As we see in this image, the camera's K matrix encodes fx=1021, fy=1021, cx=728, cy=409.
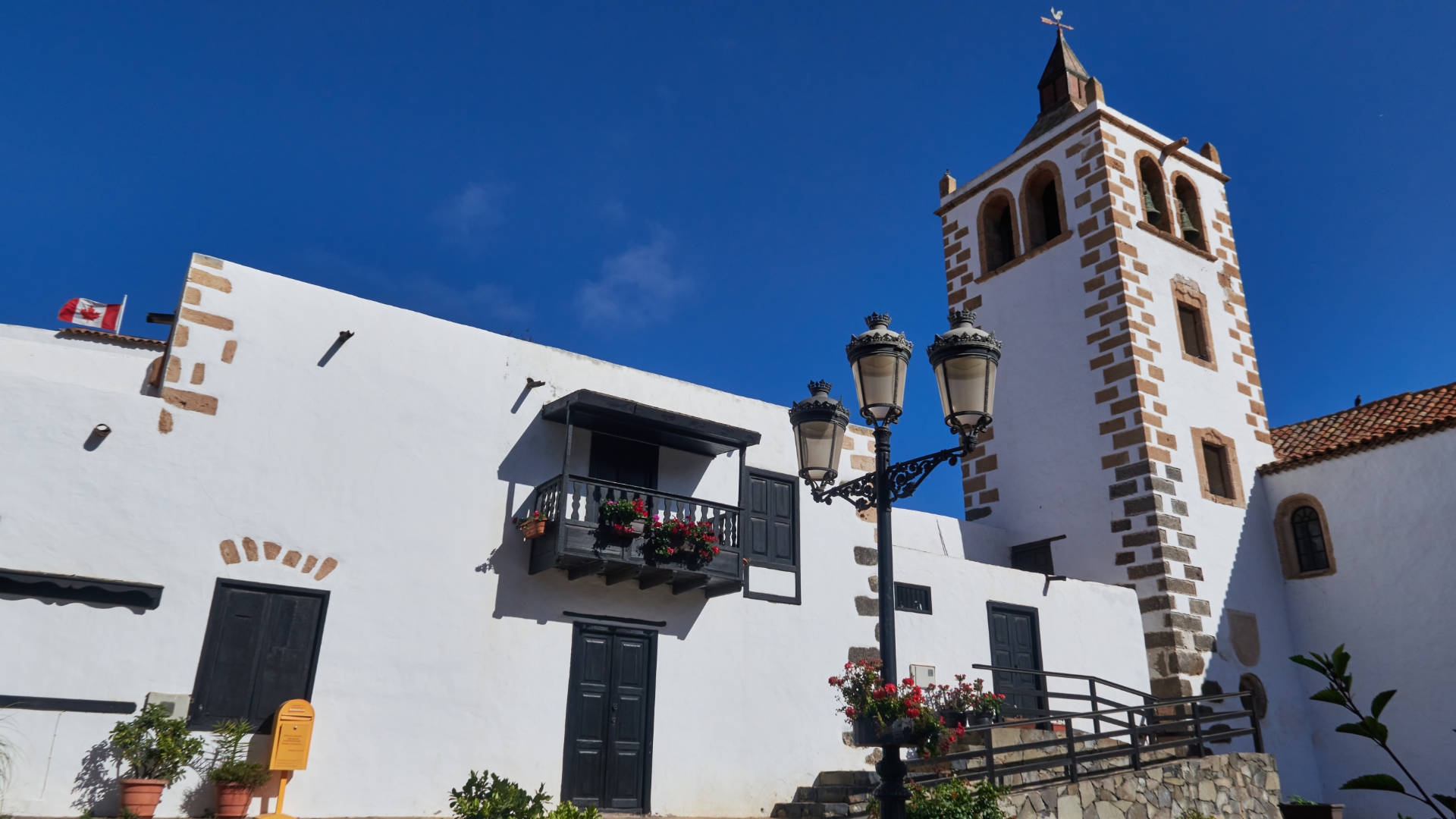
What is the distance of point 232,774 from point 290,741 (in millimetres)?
557

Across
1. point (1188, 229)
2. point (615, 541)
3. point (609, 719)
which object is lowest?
point (609, 719)

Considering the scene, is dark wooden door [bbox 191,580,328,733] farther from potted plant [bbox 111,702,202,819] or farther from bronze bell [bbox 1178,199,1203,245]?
A: bronze bell [bbox 1178,199,1203,245]

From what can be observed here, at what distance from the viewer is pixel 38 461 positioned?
9695mm

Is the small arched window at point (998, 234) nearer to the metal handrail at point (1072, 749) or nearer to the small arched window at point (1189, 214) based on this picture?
A: the small arched window at point (1189, 214)

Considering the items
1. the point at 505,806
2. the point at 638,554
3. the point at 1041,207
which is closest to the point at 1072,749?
the point at 638,554

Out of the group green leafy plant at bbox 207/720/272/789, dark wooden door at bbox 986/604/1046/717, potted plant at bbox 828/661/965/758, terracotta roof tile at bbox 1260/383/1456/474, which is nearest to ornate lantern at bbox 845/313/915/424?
potted plant at bbox 828/661/965/758

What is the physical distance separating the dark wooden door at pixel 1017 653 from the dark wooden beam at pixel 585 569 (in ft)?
20.6

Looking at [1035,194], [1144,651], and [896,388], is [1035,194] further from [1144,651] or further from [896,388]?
[896,388]

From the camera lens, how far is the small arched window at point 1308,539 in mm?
17458

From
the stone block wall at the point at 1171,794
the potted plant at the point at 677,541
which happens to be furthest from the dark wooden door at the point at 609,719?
the stone block wall at the point at 1171,794

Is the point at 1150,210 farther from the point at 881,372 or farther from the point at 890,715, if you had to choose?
the point at 890,715

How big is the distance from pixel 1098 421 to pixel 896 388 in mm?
11196

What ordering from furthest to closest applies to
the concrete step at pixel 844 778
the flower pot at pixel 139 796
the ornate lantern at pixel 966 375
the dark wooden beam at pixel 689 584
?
the concrete step at pixel 844 778, the dark wooden beam at pixel 689 584, the flower pot at pixel 139 796, the ornate lantern at pixel 966 375

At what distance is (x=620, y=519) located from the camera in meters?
12.0
